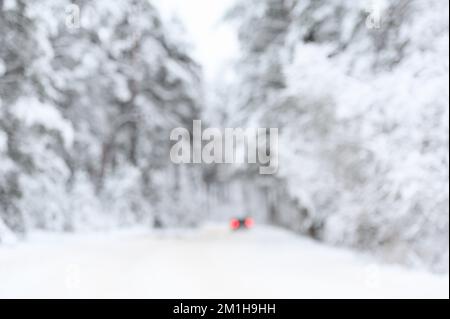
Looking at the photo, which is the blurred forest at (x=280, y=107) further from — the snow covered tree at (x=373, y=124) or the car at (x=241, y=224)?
the car at (x=241, y=224)

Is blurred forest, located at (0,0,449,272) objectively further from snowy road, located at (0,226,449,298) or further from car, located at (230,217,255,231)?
car, located at (230,217,255,231)

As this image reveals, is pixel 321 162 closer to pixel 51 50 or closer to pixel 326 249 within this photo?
pixel 326 249

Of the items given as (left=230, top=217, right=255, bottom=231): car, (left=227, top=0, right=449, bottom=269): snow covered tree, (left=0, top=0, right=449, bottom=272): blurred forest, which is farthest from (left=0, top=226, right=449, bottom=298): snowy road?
(left=230, top=217, right=255, bottom=231): car

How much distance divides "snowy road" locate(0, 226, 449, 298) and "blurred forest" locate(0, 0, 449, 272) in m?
0.49

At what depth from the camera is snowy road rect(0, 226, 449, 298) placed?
17.3 feet

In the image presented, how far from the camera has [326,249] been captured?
12.4 metres

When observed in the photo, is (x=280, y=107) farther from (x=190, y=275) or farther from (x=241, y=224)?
(x=241, y=224)

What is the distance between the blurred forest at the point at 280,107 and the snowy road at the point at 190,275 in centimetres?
49

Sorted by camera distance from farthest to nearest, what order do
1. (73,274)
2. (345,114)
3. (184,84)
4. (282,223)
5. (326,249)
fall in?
(282,223), (184,84), (326,249), (345,114), (73,274)

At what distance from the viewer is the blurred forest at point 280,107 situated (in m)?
4.94

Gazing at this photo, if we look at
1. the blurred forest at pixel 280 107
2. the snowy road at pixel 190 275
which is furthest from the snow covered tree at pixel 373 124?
the snowy road at pixel 190 275

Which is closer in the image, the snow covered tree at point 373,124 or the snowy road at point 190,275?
the snowy road at point 190,275
